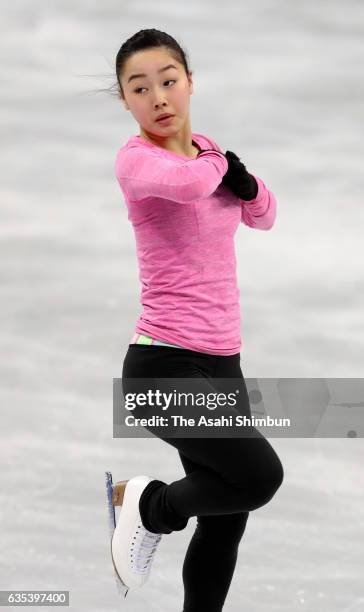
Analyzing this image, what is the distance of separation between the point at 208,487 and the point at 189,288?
48cm

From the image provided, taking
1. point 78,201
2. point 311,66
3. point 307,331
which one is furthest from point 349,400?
point 311,66

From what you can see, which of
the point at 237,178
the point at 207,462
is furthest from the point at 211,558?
the point at 237,178

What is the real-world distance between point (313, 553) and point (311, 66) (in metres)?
3.92

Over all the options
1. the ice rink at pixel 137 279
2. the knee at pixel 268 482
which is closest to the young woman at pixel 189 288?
the knee at pixel 268 482

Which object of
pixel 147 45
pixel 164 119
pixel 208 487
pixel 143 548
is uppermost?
pixel 147 45

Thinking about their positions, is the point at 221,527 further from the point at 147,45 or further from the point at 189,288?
the point at 147,45

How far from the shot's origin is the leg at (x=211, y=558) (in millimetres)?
2955

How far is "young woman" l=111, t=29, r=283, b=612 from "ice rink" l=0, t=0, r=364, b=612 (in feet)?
1.39

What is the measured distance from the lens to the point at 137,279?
18.3ft

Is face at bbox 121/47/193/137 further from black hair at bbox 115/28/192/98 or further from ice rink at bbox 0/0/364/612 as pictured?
ice rink at bbox 0/0/364/612

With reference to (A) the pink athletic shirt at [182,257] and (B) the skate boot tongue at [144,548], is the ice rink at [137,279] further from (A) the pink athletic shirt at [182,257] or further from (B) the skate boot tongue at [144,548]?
(A) the pink athletic shirt at [182,257]

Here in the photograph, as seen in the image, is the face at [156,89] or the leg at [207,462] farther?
the face at [156,89]

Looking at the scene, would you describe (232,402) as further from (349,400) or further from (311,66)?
(311,66)

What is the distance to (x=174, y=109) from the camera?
2.84 m
